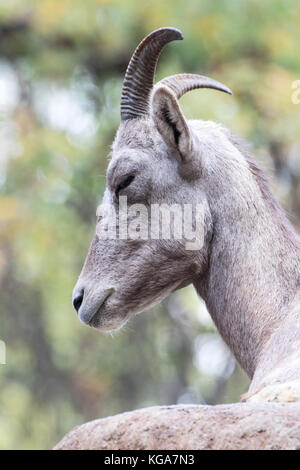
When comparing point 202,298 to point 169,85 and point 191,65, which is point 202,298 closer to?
point 169,85

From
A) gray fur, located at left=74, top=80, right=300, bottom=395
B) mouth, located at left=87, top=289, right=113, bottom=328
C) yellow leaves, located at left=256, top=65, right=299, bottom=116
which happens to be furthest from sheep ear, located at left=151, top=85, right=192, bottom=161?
yellow leaves, located at left=256, top=65, right=299, bottom=116

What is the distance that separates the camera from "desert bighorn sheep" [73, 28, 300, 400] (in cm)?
662

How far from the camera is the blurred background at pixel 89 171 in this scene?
652 inches

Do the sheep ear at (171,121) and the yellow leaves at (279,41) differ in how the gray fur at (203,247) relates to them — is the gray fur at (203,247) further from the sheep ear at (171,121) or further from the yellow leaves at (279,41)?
the yellow leaves at (279,41)

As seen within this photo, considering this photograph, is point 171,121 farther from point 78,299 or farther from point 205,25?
point 205,25

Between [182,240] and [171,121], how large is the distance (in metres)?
0.96

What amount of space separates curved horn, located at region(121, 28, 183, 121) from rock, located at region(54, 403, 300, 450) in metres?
3.29

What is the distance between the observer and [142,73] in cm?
714

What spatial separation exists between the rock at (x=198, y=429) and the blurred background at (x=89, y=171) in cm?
961

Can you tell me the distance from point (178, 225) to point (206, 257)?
13.7 inches

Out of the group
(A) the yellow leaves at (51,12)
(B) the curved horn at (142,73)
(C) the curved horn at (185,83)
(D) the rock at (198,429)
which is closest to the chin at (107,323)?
(B) the curved horn at (142,73)

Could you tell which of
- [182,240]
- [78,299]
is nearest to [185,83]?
[182,240]

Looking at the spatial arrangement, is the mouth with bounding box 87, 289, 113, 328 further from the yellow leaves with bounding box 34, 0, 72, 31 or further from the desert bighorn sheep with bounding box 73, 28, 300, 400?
the yellow leaves with bounding box 34, 0, 72, 31
